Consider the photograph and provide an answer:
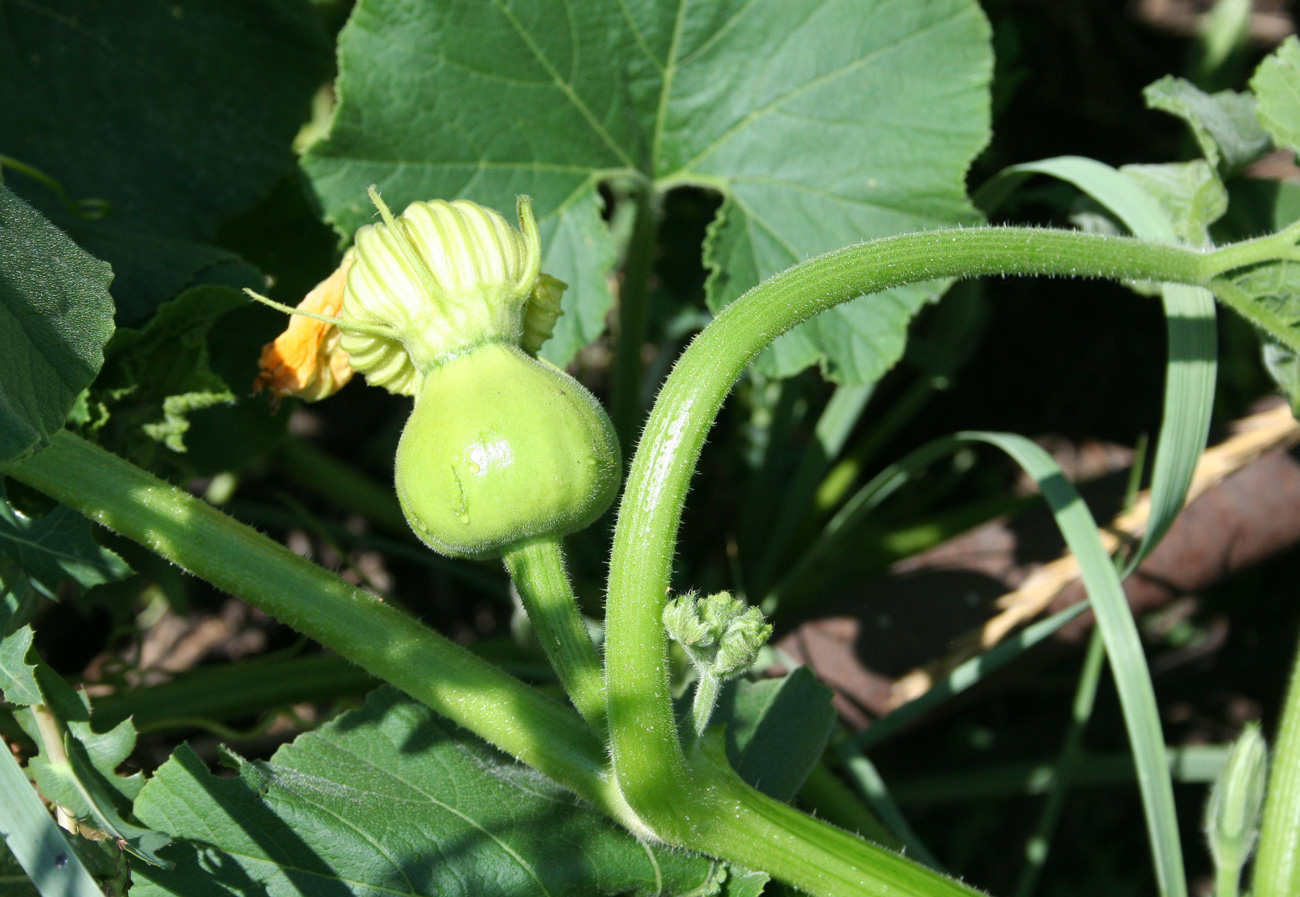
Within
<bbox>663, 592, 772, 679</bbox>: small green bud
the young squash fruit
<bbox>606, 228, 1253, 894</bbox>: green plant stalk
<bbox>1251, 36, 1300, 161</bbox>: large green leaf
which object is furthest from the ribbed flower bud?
<bbox>1251, 36, 1300, 161</bbox>: large green leaf

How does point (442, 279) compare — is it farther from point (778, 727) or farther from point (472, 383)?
point (778, 727)

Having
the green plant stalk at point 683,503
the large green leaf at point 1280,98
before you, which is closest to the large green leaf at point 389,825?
the green plant stalk at point 683,503

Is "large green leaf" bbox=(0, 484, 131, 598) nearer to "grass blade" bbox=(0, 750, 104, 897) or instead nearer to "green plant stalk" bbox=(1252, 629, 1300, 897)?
"grass blade" bbox=(0, 750, 104, 897)

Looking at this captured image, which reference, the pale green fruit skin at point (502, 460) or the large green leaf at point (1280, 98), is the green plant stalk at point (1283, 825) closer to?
the large green leaf at point (1280, 98)

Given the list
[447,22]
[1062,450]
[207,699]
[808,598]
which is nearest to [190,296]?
[447,22]

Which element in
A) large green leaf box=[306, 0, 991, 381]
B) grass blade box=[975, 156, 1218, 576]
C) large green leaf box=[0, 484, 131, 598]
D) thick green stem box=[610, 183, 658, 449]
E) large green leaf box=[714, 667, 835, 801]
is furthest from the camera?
thick green stem box=[610, 183, 658, 449]

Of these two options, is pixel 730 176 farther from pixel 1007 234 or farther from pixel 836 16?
pixel 1007 234
